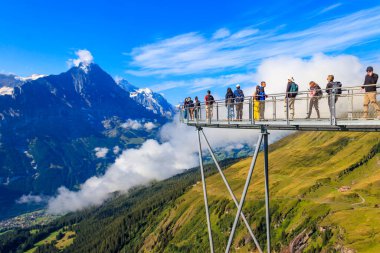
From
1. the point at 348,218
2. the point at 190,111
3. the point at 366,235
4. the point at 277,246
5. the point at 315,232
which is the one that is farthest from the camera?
the point at 277,246

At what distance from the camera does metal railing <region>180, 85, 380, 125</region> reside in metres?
19.8

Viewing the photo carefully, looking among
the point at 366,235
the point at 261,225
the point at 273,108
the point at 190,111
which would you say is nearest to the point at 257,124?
the point at 273,108

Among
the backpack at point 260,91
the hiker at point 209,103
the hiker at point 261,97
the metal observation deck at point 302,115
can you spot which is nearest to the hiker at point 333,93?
the metal observation deck at point 302,115

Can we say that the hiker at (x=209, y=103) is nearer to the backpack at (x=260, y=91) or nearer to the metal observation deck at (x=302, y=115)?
the metal observation deck at (x=302, y=115)

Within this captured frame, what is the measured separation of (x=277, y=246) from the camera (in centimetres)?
16662

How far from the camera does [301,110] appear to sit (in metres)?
23.2

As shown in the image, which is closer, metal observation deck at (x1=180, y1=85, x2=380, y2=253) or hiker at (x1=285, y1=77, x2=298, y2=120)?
metal observation deck at (x1=180, y1=85, x2=380, y2=253)

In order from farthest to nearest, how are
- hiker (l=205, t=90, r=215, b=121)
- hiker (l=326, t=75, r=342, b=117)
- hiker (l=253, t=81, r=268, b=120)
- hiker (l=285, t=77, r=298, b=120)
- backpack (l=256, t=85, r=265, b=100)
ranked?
hiker (l=205, t=90, r=215, b=121)
backpack (l=256, t=85, r=265, b=100)
hiker (l=253, t=81, r=268, b=120)
hiker (l=285, t=77, r=298, b=120)
hiker (l=326, t=75, r=342, b=117)

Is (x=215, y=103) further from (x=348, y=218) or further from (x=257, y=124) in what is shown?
(x=348, y=218)

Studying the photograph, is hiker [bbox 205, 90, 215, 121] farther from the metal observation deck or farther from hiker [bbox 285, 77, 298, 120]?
hiker [bbox 285, 77, 298, 120]

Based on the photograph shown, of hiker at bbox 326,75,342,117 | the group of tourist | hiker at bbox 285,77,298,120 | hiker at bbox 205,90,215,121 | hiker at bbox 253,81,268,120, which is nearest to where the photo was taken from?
the group of tourist

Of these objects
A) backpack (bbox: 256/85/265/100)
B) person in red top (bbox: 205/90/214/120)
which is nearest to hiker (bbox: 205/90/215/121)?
person in red top (bbox: 205/90/214/120)

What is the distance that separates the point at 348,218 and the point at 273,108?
13039 centimetres

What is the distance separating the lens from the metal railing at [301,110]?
19.8 m
